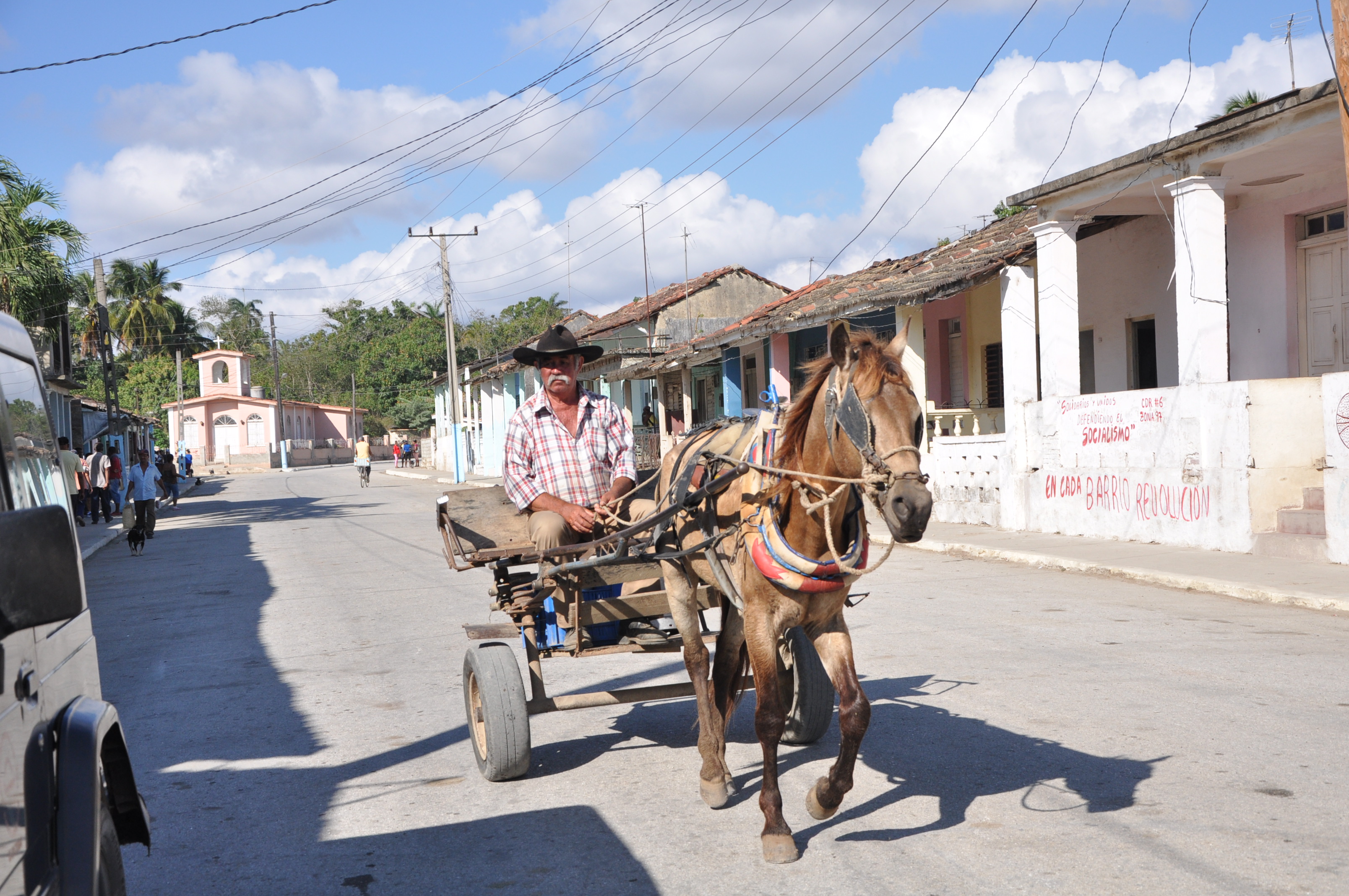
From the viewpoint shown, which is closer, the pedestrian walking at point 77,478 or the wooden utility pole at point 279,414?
the pedestrian walking at point 77,478

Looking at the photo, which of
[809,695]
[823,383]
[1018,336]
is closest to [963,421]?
[1018,336]

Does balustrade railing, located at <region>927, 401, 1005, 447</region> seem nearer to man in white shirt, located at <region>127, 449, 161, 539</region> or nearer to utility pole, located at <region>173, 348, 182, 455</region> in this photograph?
man in white shirt, located at <region>127, 449, 161, 539</region>

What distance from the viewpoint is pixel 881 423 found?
151 inches

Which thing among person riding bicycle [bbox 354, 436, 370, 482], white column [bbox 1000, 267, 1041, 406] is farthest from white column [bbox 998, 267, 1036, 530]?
person riding bicycle [bbox 354, 436, 370, 482]

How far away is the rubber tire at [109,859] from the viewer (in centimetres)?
308

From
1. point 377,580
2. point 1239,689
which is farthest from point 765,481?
point 377,580

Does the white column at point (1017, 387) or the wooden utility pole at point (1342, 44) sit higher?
the wooden utility pole at point (1342, 44)

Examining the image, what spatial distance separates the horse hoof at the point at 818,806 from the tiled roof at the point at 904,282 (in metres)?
12.8

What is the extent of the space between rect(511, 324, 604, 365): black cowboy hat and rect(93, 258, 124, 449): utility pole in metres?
23.8

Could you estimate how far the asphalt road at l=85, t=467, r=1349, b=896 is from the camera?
4.03m

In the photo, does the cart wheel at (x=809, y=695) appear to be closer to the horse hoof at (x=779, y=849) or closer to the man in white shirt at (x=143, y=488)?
the horse hoof at (x=779, y=849)

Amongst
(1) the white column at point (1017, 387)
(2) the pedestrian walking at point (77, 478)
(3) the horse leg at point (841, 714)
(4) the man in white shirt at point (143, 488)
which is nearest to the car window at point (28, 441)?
(3) the horse leg at point (841, 714)

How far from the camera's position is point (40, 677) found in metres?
2.68

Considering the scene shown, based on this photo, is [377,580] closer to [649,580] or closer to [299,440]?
[649,580]
